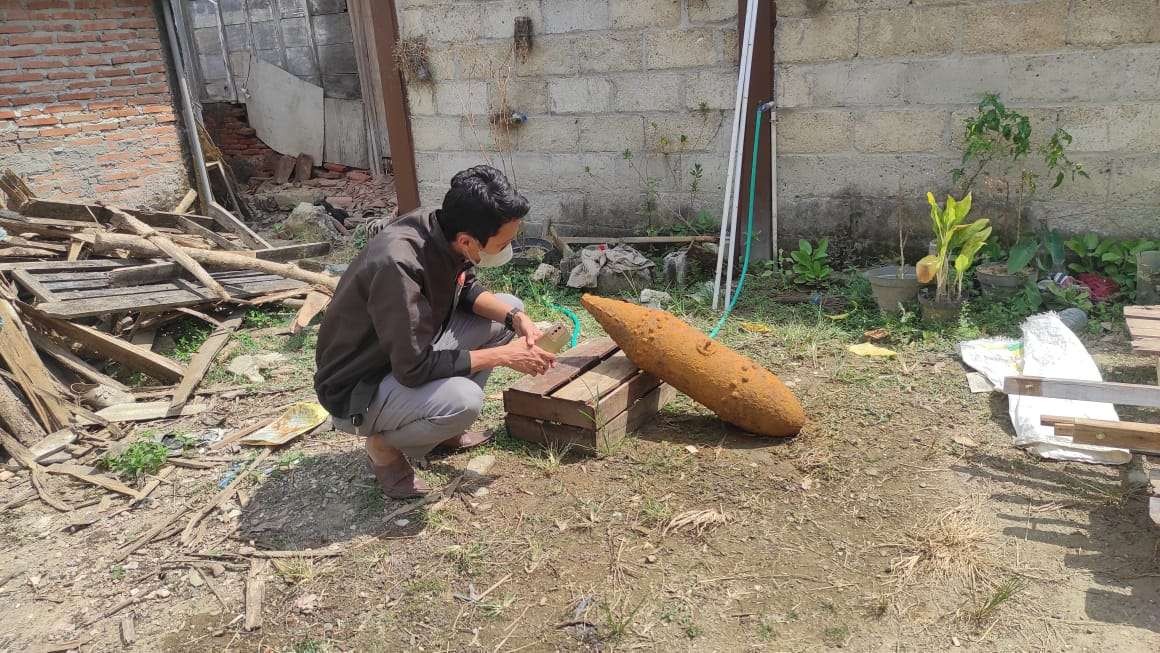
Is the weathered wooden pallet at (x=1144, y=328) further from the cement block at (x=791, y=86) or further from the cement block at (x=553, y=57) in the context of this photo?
the cement block at (x=553, y=57)

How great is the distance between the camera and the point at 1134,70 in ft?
16.6

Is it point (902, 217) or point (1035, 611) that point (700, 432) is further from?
point (902, 217)

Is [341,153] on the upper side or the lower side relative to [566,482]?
upper

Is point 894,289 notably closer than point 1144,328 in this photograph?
No

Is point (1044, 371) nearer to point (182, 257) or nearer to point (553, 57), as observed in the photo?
point (553, 57)

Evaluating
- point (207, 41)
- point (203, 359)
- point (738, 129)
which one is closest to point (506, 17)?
point (738, 129)

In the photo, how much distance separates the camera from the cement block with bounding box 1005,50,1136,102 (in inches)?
199

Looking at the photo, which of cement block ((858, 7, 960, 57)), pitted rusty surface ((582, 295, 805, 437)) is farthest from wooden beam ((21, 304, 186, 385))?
cement block ((858, 7, 960, 57))

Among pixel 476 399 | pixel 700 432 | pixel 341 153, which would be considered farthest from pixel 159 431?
pixel 341 153

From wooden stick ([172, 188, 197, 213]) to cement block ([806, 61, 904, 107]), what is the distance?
22.3ft

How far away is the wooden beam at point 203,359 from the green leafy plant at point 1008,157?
5220 millimetres

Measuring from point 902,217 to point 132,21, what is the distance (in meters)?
8.15

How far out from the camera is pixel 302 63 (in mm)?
11875

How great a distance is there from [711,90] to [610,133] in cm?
95
